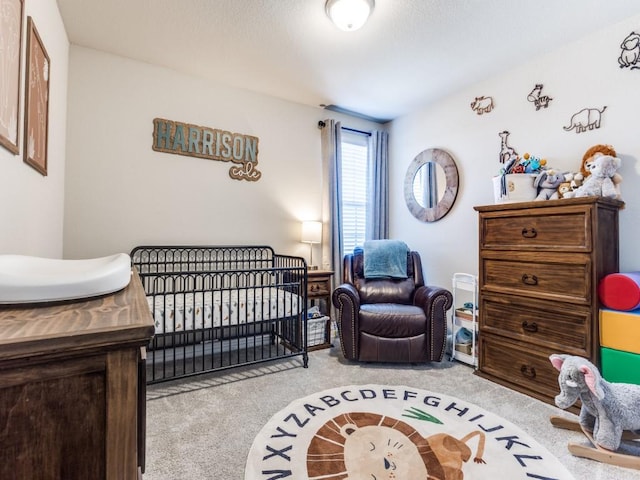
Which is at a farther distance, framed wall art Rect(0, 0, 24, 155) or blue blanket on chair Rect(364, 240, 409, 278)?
blue blanket on chair Rect(364, 240, 409, 278)

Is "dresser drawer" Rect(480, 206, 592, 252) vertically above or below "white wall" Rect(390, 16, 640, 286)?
below

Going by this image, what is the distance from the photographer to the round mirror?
3.28 m

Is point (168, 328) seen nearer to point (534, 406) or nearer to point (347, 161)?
point (534, 406)

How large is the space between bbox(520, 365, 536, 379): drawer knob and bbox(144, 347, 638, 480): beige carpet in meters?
0.15

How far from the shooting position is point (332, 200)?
3586mm

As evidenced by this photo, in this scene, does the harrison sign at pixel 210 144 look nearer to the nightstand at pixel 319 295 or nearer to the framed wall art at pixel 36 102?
the framed wall art at pixel 36 102

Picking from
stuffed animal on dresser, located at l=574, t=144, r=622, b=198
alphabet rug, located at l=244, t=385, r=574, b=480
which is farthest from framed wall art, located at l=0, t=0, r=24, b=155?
stuffed animal on dresser, located at l=574, t=144, r=622, b=198

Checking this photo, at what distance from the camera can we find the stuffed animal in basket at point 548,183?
89.3 inches

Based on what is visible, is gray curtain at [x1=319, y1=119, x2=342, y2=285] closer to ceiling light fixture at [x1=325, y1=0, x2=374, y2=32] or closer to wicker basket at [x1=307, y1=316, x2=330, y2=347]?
wicker basket at [x1=307, y1=316, x2=330, y2=347]

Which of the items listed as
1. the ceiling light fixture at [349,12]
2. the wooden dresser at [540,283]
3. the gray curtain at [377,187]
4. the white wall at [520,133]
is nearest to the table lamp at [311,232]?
the gray curtain at [377,187]

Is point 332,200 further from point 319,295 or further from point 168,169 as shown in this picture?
point 168,169

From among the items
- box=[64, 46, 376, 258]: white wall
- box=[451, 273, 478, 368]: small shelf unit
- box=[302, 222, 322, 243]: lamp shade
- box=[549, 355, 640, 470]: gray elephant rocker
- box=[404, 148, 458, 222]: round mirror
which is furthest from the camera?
box=[302, 222, 322, 243]: lamp shade

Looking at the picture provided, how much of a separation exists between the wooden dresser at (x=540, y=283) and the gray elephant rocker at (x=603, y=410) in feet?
1.35

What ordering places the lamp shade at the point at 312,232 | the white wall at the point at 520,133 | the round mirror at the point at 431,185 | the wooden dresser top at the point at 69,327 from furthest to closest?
the lamp shade at the point at 312,232, the round mirror at the point at 431,185, the white wall at the point at 520,133, the wooden dresser top at the point at 69,327
